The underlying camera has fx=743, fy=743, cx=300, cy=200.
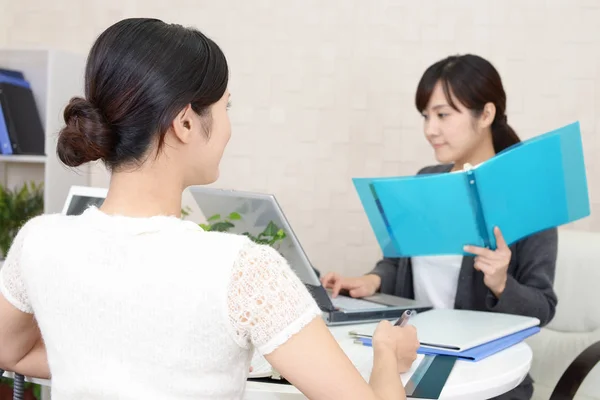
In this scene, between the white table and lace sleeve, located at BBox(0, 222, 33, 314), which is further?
the white table

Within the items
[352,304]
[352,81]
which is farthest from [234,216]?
[352,81]

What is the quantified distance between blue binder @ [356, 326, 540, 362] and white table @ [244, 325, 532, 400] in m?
0.01


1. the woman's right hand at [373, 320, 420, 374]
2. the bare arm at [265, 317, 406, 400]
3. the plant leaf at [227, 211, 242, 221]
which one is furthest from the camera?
the plant leaf at [227, 211, 242, 221]

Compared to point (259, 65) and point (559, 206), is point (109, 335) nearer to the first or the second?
point (559, 206)

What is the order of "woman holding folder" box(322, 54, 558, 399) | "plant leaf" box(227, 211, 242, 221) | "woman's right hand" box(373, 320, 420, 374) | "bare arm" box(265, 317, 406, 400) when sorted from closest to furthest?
"bare arm" box(265, 317, 406, 400) < "woman's right hand" box(373, 320, 420, 374) < "plant leaf" box(227, 211, 242, 221) < "woman holding folder" box(322, 54, 558, 399)

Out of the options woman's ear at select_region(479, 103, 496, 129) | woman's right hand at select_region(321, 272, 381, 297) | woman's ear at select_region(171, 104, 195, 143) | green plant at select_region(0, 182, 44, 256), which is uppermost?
woman's ear at select_region(171, 104, 195, 143)

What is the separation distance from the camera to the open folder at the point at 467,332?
1498mm

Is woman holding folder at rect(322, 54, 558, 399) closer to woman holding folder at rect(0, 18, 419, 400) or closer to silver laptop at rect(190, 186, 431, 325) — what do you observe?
silver laptop at rect(190, 186, 431, 325)

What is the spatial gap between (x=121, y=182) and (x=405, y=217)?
3.20 feet

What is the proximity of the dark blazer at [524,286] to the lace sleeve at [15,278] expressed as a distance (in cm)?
125

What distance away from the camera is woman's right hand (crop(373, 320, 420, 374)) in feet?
4.03

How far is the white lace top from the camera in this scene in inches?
38.6

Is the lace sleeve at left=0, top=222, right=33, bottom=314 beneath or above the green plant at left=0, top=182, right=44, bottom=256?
above

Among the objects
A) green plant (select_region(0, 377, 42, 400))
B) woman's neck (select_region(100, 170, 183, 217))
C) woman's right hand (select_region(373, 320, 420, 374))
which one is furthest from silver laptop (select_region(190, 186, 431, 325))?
green plant (select_region(0, 377, 42, 400))
